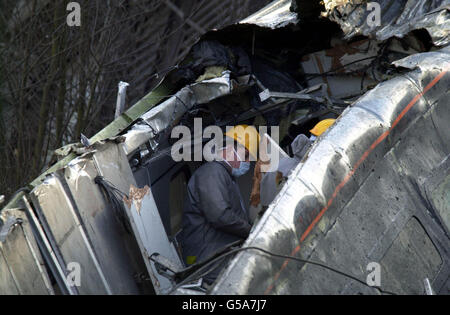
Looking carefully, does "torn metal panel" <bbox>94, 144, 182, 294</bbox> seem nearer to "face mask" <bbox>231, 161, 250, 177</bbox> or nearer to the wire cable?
the wire cable

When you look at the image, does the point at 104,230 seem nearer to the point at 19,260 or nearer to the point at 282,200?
the point at 19,260

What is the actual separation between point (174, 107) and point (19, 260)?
245 centimetres

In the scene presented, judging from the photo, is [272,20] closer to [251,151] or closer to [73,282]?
[251,151]

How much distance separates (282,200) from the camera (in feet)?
15.7

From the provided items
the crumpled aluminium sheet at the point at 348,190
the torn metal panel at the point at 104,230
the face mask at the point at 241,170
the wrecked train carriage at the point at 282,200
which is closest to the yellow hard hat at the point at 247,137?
the face mask at the point at 241,170

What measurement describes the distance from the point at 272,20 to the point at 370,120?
2212 millimetres

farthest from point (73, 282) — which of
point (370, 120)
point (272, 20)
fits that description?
point (272, 20)

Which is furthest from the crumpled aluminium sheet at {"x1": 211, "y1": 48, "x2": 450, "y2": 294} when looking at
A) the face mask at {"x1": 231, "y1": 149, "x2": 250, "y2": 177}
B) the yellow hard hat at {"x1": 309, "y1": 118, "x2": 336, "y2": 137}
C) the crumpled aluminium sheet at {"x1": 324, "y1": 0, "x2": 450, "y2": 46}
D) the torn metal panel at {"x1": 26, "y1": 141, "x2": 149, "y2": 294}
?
the face mask at {"x1": 231, "y1": 149, "x2": 250, "y2": 177}

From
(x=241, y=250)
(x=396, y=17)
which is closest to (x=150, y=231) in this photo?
(x=241, y=250)

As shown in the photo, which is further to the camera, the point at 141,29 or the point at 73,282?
the point at 141,29

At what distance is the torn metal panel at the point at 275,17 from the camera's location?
708cm

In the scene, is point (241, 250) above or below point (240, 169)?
above

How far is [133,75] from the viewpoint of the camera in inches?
458
